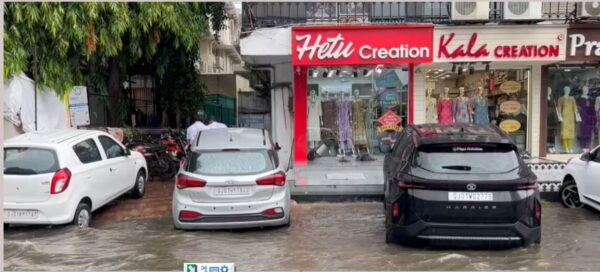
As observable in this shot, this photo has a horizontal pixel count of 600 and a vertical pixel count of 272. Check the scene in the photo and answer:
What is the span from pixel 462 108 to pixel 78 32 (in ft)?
30.0

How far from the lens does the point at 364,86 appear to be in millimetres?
13086

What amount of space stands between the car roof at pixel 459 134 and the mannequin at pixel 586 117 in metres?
7.27

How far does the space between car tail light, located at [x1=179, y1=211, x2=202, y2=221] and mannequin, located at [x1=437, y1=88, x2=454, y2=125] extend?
786 cm

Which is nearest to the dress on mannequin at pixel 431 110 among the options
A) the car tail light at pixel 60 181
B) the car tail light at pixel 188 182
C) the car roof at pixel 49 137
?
the car tail light at pixel 188 182

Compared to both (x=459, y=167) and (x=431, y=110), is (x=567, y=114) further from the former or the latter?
(x=459, y=167)

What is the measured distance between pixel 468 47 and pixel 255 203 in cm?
673

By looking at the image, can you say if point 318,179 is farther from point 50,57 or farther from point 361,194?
point 50,57

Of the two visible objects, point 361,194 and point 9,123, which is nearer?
point 361,194

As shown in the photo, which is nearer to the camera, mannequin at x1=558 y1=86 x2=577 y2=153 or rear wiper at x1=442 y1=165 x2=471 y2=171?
rear wiper at x1=442 y1=165 x2=471 y2=171

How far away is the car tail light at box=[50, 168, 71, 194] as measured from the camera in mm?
7156

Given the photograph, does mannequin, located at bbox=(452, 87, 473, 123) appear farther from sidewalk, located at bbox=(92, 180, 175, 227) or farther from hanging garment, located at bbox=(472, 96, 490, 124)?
sidewalk, located at bbox=(92, 180, 175, 227)

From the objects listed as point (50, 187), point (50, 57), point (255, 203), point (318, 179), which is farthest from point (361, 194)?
point (50, 57)

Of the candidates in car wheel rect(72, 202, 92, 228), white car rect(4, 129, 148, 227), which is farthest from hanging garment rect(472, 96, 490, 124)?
car wheel rect(72, 202, 92, 228)

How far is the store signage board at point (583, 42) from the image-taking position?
11477 millimetres
